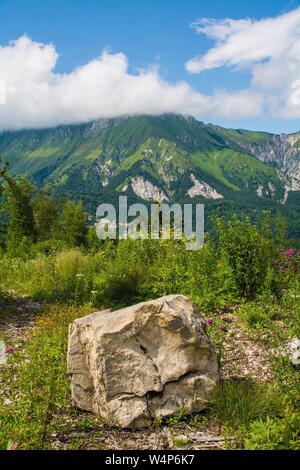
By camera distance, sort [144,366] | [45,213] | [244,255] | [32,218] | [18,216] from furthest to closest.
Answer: [45,213], [32,218], [18,216], [244,255], [144,366]

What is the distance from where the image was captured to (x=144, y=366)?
4039 millimetres

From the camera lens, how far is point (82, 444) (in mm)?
3488

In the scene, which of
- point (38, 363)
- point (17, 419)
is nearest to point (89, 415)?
point (17, 419)

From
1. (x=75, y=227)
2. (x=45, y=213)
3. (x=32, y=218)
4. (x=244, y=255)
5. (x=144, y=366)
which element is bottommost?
(x=144, y=366)

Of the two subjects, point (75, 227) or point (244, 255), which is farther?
point (75, 227)

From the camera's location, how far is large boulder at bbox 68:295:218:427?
13.0 feet

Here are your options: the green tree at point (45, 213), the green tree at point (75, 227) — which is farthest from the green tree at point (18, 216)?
the green tree at point (45, 213)

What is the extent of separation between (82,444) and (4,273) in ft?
27.9

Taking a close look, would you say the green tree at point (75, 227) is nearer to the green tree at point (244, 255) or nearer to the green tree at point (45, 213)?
the green tree at point (45, 213)

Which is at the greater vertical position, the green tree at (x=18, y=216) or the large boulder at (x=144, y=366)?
the green tree at (x=18, y=216)

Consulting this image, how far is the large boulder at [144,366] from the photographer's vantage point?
3.96 m

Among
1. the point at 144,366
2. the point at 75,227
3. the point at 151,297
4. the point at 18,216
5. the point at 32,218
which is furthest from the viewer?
the point at 75,227

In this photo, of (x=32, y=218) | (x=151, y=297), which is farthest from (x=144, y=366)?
(x=32, y=218)

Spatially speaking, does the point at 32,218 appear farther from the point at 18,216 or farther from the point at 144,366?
the point at 144,366
